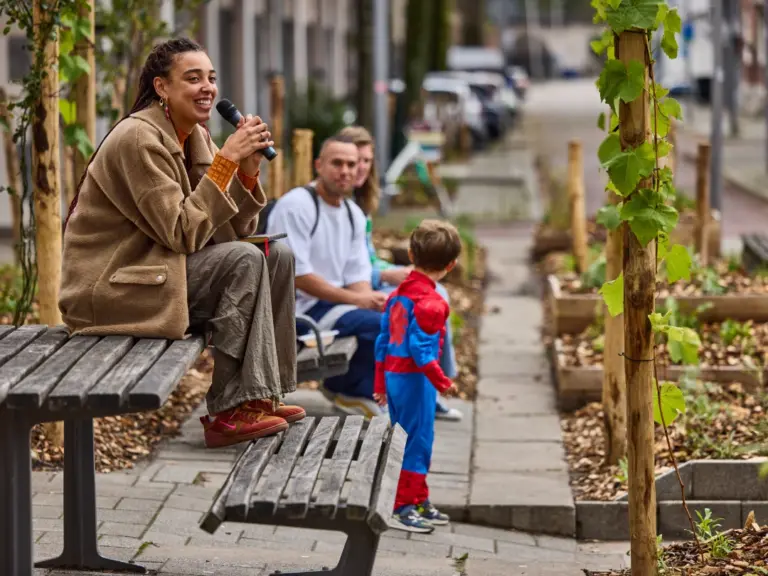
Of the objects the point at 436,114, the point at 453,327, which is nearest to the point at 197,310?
the point at 453,327

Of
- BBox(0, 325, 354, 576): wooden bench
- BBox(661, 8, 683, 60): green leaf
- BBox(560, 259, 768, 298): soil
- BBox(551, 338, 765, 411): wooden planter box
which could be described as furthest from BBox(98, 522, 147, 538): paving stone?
BBox(560, 259, 768, 298): soil

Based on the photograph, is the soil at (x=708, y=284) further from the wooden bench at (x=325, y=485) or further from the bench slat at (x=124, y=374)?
the bench slat at (x=124, y=374)

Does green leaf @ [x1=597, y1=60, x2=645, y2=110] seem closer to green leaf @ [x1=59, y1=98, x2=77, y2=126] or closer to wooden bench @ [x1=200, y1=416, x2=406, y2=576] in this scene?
wooden bench @ [x1=200, y1=416, x2=406, y2=576]

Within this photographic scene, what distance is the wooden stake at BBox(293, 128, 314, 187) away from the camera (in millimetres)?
9352

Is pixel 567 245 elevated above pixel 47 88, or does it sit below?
below

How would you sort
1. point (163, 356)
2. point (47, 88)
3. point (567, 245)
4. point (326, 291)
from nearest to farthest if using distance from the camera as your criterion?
point (163, 356)
point (47, 88)
point (326, 291)
point (567, 245)

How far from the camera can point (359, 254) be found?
7.42 meters

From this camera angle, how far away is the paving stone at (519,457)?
6953 millimetres

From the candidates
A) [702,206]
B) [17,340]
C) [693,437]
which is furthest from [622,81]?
[702,206]

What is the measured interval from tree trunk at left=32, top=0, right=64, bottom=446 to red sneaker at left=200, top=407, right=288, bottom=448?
1.70 meters

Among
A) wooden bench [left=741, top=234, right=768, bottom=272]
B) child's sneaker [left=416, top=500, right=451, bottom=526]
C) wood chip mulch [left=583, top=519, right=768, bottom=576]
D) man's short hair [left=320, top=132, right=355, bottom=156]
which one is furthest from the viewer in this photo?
wooden bench [left=741, top=234, right=768, bottom=272]

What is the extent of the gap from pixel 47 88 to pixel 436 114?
24592 mm

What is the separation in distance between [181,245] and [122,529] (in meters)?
1.40

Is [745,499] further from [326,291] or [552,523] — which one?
[326,291]
